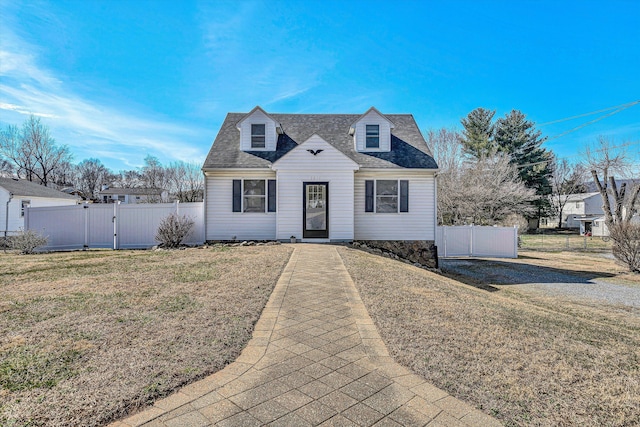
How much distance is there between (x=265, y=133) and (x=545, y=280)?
40.3ft

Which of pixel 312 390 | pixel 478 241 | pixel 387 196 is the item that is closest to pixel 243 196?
pixel 387 196

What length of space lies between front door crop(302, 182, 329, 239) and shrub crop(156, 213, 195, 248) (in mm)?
4740

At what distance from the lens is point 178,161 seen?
1690 inches

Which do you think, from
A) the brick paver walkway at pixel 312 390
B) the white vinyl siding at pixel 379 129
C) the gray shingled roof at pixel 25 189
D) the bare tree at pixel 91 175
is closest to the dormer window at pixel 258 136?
the white vinyl siding at pixel 379 129

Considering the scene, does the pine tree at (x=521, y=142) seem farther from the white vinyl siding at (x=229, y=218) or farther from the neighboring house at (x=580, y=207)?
the white vinyl siding at (x=229, y=218)

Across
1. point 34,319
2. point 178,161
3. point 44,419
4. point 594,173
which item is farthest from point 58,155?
point 594,173

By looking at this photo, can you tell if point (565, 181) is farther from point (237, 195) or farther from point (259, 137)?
point (237, 195)

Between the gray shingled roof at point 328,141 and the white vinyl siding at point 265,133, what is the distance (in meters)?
0.26

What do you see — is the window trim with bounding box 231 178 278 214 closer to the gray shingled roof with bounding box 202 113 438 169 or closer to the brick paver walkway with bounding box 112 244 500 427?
the gray shingled roof with bounding box 202 113 438 169

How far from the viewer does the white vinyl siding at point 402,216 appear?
44.8 ft

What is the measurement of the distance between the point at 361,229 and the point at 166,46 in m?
9.92

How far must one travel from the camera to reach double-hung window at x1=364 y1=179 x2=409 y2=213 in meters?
13.6

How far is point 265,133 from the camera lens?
14.1 metres

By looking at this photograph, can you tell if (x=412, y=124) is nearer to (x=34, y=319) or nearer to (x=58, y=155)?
(x=34, y=319)
